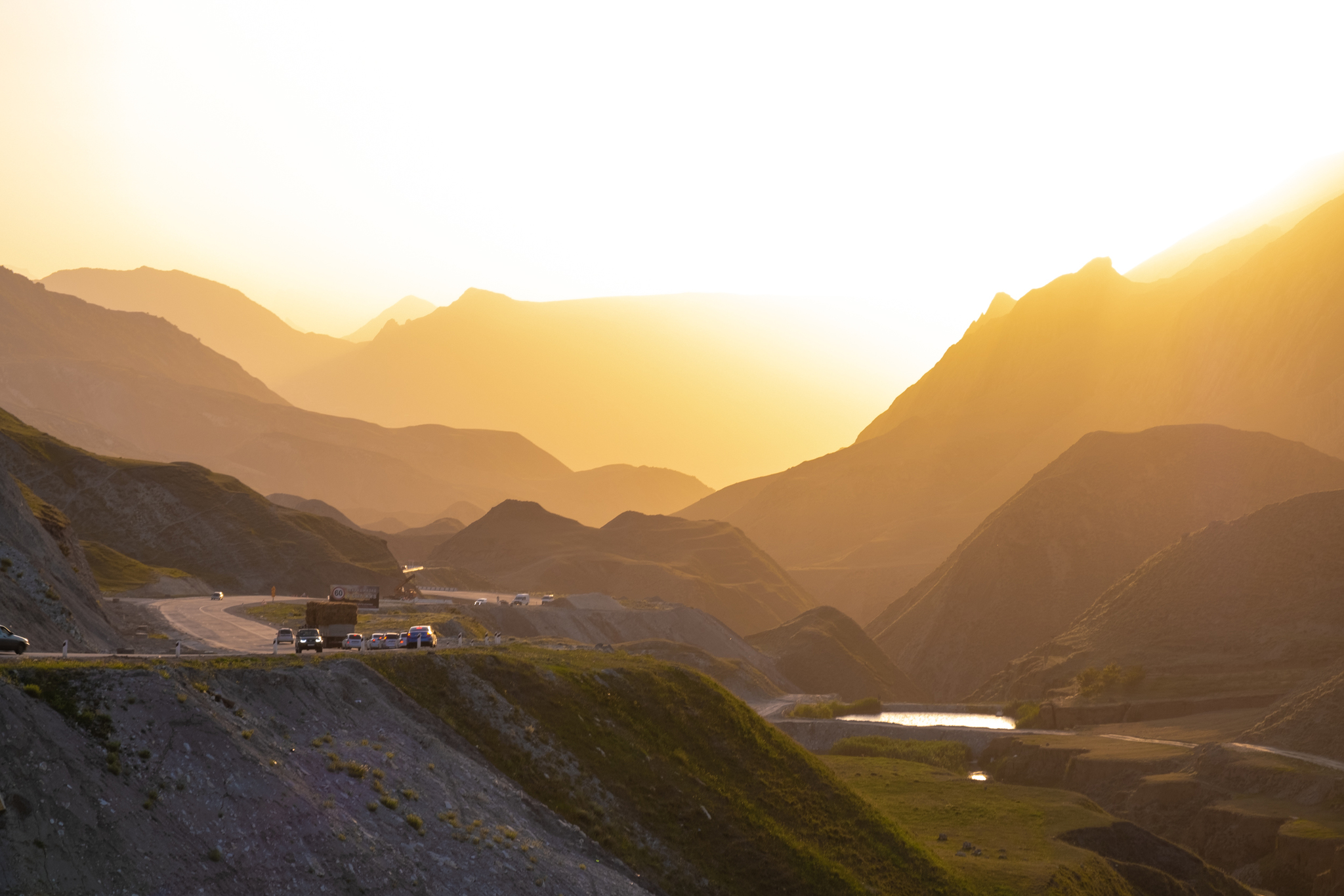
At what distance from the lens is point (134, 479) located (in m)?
140

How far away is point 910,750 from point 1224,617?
166ft

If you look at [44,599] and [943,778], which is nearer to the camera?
[44,599]

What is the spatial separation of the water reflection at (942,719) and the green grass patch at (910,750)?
49.6ft

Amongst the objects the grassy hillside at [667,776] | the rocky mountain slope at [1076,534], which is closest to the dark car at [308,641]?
the grassy hillside at [667,776]

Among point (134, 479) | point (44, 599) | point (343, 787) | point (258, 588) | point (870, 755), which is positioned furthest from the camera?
point (134, 479)

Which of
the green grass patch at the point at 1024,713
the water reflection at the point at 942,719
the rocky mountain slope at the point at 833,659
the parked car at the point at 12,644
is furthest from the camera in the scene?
the rocky mountain slope at the point at 833,659

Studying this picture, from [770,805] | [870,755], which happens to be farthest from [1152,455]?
[770,805]

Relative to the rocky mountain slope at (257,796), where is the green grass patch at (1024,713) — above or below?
below

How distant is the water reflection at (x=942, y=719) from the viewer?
112375mm

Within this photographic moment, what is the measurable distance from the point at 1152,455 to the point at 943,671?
5730cm

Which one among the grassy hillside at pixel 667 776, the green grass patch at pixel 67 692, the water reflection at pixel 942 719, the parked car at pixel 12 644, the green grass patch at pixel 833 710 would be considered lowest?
the water reflection at pixel 942 719

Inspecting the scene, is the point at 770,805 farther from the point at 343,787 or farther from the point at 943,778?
the point at 943,778

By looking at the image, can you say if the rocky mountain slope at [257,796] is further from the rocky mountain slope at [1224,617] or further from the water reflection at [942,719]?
the rocky mountain slope at [1224,617]

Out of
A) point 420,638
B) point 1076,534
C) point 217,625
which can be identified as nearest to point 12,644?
point 420,638
